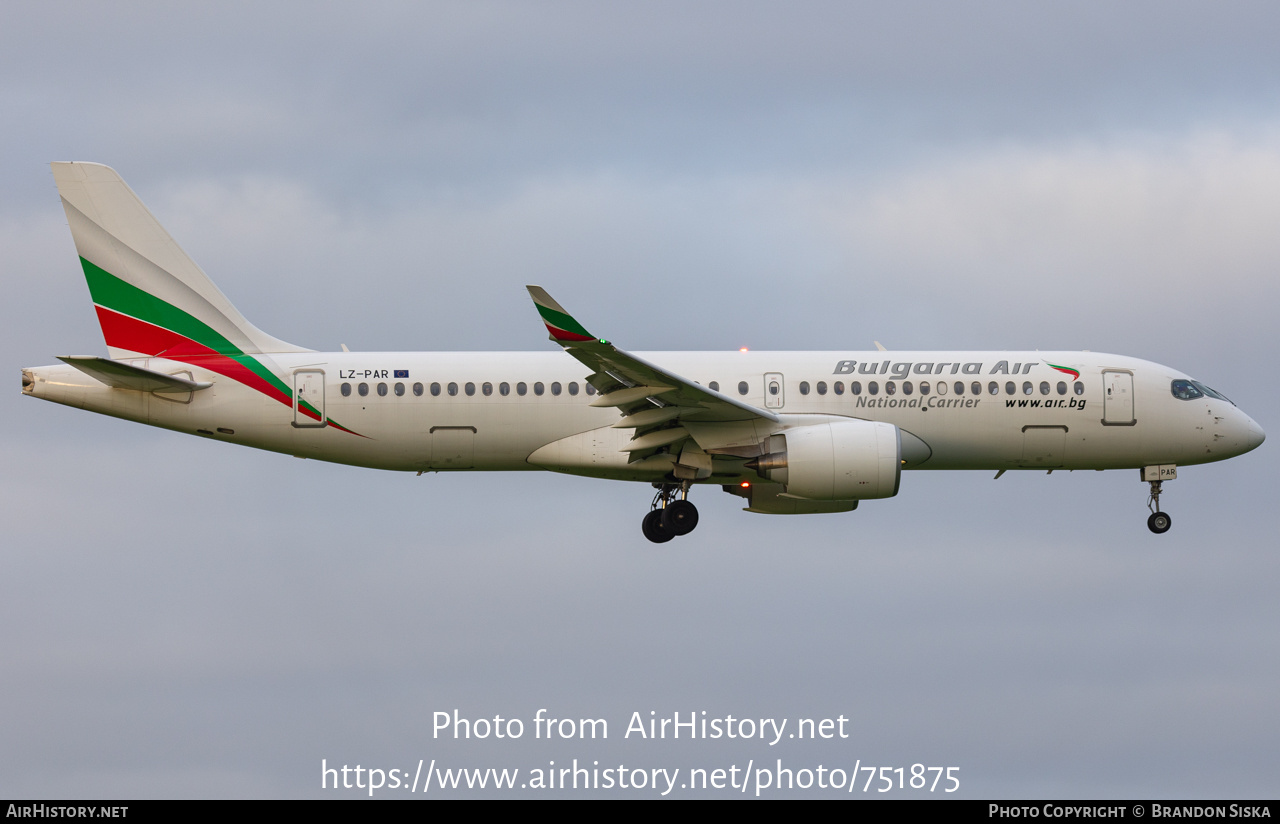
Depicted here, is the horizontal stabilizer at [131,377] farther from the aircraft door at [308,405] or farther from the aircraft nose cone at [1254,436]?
the aircraft nose cone at [1254,436]

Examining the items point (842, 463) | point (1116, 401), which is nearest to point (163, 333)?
point (842, 463)

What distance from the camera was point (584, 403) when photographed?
3559 cm

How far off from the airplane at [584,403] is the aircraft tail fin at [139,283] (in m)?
0.03

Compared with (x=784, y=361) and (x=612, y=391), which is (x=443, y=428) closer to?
(x=612, y=391)

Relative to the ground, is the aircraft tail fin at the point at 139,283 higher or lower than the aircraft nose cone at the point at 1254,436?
higher

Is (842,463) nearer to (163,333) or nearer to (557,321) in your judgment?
(557,321)

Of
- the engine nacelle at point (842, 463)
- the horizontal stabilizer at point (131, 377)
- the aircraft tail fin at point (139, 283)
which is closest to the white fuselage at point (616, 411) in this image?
the horizontal stabilizer at point (131, 377)

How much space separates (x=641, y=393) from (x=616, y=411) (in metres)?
2.12

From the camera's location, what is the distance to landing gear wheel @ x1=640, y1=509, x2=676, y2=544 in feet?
121

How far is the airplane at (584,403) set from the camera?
35.0 meters

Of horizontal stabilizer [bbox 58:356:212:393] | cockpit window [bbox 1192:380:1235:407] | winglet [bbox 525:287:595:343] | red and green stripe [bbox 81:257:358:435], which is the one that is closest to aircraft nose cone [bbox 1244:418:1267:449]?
cockpit window [bbox 1192:380:1235:407]

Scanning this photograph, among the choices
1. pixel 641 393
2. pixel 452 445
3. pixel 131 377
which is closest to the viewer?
pixel 641 393

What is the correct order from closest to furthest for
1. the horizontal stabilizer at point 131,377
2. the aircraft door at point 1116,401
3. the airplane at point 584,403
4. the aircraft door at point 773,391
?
the horizontal stabilizer at point 131,377 < the airplane at point 584,403 < the aircraft door at point 773,391 < the aircraft door at point 1116,401

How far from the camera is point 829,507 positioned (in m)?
38.3
